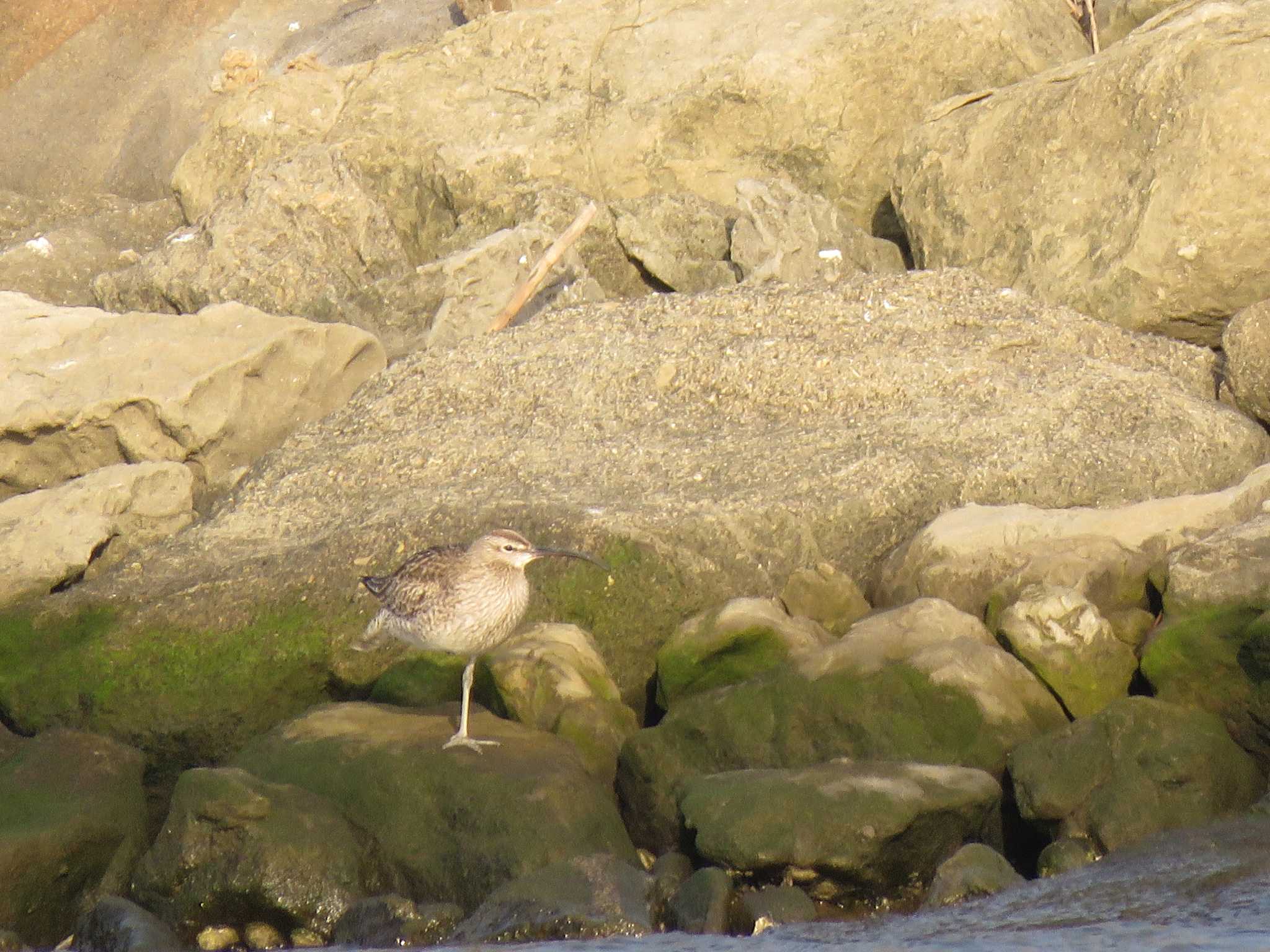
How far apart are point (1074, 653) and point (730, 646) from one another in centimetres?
160

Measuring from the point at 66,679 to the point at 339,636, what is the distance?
145 cm

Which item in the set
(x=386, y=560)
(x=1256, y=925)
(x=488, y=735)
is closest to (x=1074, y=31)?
(x=386, y=560)

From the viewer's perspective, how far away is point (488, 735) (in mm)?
7879

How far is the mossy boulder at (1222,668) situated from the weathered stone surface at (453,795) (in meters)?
2.50

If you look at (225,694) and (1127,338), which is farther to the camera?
(1127,338)

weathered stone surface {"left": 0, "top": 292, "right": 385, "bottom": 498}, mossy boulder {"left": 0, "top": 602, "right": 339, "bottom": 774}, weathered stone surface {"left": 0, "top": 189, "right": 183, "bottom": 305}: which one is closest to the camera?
mossy boulder {"left": 0, "top": 602, "right": 339, "bottom": 774}

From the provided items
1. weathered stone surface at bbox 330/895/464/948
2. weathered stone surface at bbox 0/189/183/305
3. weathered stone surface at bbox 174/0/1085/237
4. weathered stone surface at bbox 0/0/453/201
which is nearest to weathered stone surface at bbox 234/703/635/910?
weathered stone surface at bbox 330/895/464/948

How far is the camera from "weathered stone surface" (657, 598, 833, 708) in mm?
8203

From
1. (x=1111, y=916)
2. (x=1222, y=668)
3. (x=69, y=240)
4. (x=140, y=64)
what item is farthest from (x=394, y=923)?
(x=140, y=64)

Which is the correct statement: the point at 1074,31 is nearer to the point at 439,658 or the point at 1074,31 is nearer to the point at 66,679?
the point at 439,658

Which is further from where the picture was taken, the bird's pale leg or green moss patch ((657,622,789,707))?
green moss patch ((657,622,789,707))

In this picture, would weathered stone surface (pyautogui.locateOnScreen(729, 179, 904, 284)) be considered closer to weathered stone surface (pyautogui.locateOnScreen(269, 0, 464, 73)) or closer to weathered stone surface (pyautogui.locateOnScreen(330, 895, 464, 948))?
weathered stone surface (pyautogui.locateOnScreen(330, 895, 464, 948))

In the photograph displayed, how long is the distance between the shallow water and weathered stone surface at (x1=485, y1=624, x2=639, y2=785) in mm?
1575

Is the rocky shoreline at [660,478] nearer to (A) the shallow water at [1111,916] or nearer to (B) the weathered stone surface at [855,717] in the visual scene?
(B) the weathered stone surface at [855,717]
